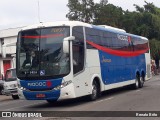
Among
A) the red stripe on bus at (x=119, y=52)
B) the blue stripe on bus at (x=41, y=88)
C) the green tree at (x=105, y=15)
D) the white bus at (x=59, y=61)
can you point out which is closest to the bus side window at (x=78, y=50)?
the white bus at (x=59, y=61)

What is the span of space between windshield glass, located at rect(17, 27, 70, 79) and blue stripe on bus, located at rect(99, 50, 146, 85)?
3.38 meters

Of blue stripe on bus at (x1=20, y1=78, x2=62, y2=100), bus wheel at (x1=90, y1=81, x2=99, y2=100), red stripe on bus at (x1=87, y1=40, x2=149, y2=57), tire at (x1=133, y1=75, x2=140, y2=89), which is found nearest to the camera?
blue stripe on bus at (x1=20, y1=78, x2=62, y2=100)

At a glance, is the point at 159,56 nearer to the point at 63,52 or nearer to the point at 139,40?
the point at 139,40

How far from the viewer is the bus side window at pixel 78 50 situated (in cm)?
1636

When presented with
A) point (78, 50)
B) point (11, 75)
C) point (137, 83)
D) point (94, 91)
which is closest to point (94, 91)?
point (94, 91)

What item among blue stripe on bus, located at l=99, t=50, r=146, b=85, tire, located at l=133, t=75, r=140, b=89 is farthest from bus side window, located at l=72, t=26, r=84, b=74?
tire, located at l=133, t=75, r=140, b=89

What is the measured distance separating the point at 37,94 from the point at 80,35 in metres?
3.12

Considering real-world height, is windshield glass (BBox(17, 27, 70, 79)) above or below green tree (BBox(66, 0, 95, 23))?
below

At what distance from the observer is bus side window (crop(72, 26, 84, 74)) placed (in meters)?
16.4

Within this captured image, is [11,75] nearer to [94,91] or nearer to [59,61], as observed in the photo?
[94,91]

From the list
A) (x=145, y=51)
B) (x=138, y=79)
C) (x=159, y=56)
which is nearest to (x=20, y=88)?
(x=138, y=79)

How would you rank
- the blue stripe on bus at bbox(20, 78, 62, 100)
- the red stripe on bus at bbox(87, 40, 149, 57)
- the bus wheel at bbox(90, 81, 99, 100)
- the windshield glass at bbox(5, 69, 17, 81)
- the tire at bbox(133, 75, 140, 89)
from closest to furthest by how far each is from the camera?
the blue stripe on bus at bbox(20, 78, 62, 100), the bus wheel at bbox(90, 81, 99, 100), the red stripe on bus at bbox(87, 40, 149, 57), the tire at bbox(133, 75, 140, 89), the windshield glass at bbox(5, 69, 17, 81)

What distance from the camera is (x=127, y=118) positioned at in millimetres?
11984

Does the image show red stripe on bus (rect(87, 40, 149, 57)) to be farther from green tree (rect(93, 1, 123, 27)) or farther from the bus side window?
green tree (rect(93, 1, 123, 27))
